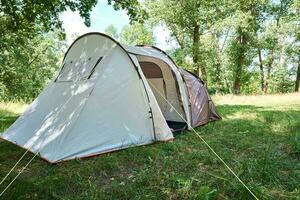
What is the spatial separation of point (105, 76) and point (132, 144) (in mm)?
1171

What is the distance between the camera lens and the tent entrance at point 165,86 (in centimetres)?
605

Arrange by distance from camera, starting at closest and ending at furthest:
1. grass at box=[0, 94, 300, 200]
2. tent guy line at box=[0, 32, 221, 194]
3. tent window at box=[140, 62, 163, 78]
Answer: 1. grass at box=[0, 94, 300, 200]
2. tent guy line at box=[0, 32, 221, 194]
3. tent window at box=[140, 62, 163, 78]

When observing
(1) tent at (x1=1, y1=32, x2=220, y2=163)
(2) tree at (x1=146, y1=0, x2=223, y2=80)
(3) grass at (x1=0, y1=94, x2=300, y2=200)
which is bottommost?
(3) grass at (x1=0, y1=94, x2=300, y2=200)

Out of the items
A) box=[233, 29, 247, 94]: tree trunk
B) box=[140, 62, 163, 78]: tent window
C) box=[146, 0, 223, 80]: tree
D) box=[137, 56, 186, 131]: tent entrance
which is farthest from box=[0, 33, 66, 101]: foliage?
box=[233, 29, 247, 94]: tree trunk

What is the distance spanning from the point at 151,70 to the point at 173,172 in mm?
3544

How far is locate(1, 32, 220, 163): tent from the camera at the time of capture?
4.09 meters

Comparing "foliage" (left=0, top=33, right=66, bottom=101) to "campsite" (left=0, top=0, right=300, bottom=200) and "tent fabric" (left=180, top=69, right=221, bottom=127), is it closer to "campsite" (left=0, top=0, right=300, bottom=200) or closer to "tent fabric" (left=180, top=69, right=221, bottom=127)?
"campsite" (left=0, top=0, right=300, bottom=200)

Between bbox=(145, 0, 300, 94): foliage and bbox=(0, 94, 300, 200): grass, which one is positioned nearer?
bbox=(0, 94, 300, 200): grass

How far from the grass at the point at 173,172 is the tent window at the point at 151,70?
6.93ft

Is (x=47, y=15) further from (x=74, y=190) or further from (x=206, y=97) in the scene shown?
(x=74, y=190)

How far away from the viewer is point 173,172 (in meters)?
3.36

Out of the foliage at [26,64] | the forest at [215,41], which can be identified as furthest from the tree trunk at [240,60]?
the foliage at [26,64]

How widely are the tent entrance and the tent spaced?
0.67 m

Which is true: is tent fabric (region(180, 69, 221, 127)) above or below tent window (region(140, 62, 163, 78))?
below
